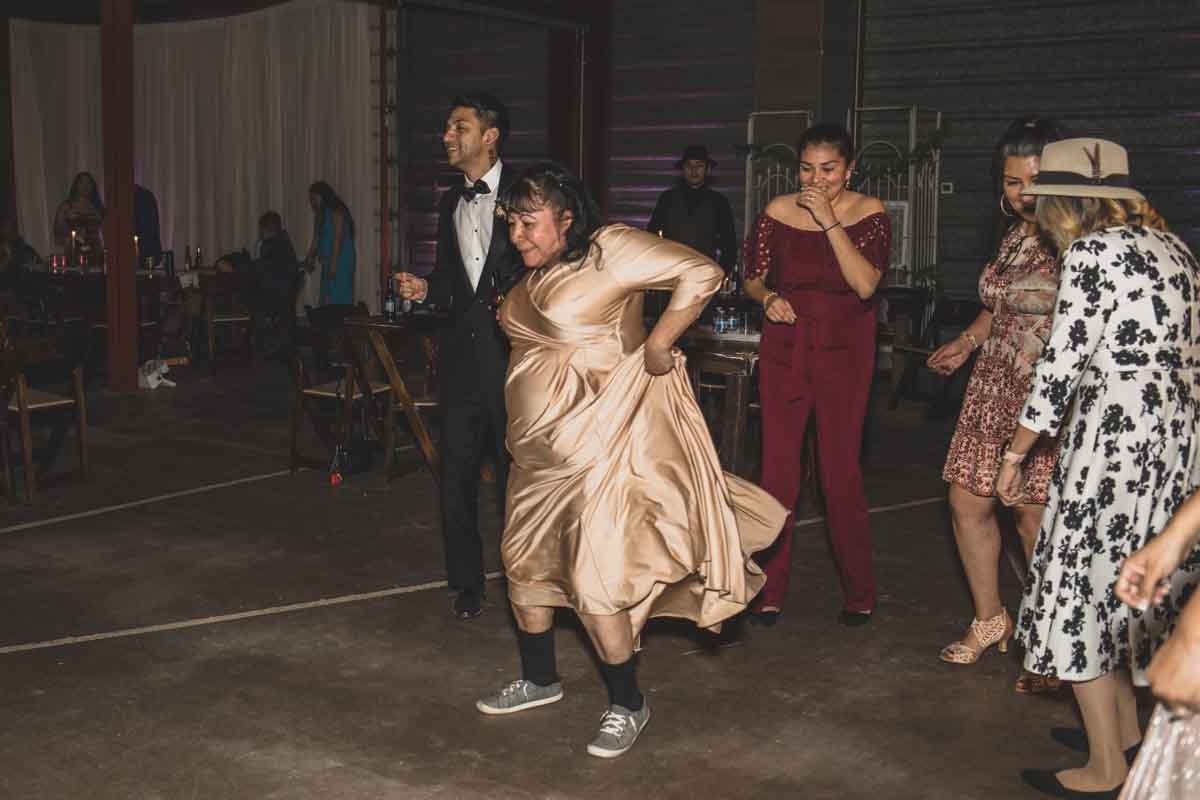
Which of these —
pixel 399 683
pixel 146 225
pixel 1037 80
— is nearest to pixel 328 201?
pixel 146 225

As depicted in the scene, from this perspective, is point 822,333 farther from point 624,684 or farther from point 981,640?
point 624,684

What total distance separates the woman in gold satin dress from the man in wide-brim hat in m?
6.27

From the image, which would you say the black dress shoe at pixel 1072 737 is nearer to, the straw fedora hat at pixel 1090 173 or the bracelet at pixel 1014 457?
the bracelet at pixel 1014 457

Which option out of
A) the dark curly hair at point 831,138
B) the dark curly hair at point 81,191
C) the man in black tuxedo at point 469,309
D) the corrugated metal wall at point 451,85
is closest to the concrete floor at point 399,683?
the man in black tuxedo at point 469,309

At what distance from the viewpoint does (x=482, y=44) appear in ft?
43.7

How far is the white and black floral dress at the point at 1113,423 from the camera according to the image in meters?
2.87

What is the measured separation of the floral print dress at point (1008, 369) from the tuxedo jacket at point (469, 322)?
1.44m

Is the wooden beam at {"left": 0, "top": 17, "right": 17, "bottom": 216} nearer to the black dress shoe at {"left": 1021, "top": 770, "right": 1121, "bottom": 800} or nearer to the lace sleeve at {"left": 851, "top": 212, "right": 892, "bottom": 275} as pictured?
the lace sleeve at {"left": 851, "top": 212, "right": 892, "bottom": 275}

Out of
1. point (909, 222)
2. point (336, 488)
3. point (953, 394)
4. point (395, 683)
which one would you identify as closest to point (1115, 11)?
point (909, 222)

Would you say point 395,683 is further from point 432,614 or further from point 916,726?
point 916,726

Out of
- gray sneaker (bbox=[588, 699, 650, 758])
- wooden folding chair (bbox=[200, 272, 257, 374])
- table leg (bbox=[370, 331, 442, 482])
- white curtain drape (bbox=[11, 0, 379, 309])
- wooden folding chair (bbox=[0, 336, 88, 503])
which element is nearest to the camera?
gray sneaker (bbox=[588, 699, 650, 758])

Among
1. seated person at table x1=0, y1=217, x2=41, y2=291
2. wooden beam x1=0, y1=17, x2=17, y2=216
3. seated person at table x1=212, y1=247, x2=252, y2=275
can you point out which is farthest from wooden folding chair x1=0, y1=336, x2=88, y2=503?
wooden beam x1=0, y1=17, x2=17, y2=216

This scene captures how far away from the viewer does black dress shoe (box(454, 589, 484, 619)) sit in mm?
4500

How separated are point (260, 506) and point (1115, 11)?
7.39m
